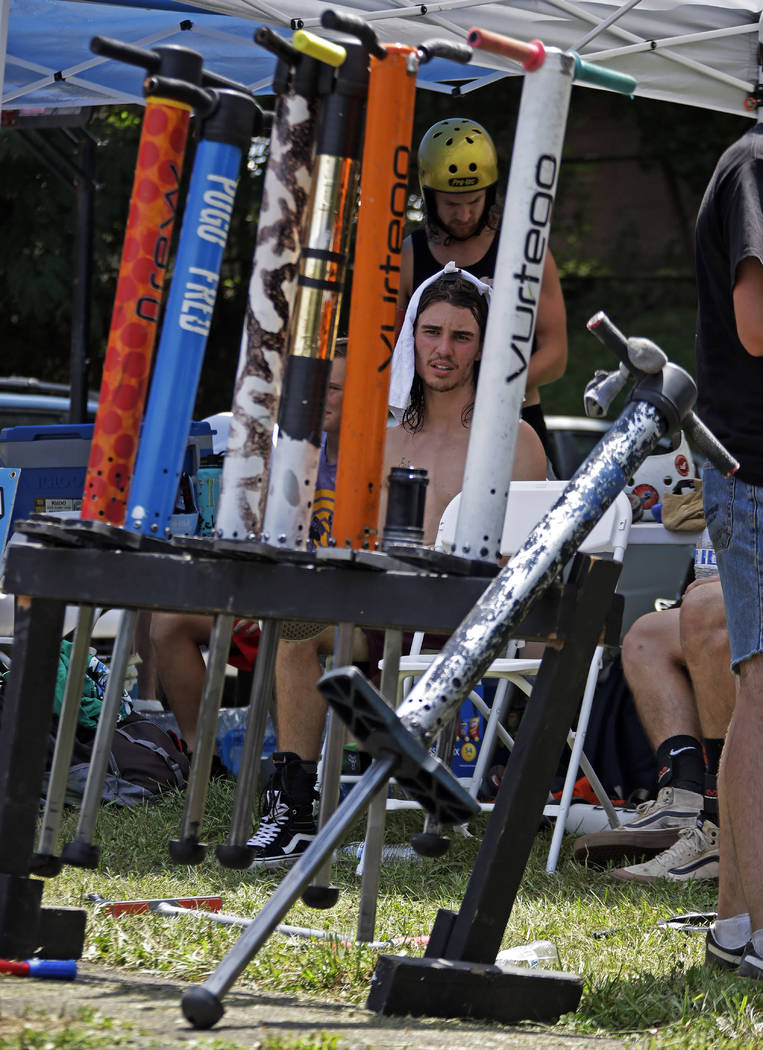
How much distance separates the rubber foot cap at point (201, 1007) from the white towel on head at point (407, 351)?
277 centimetres

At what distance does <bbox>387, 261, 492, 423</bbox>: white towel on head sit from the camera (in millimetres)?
4383

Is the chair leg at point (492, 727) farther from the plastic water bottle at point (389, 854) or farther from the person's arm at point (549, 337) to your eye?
the person's arm at point (549, 337)

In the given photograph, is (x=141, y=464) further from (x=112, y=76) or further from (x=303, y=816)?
(x=112, y=76)

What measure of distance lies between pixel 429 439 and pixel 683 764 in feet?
4.13

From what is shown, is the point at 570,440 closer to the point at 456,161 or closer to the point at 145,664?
the point at 145,664

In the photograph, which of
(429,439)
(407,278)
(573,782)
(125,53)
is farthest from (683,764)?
(125,53)

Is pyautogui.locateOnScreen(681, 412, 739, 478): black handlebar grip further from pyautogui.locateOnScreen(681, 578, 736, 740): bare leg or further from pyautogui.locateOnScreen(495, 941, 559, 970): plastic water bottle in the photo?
pyautogui.locateOnScreen(681, 578, 736, 740): bare leg

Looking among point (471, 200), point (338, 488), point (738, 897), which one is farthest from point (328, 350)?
point (471, 200)

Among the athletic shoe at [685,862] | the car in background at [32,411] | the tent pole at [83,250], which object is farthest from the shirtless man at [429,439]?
the tent pole at [83,250]

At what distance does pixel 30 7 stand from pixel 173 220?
15.7ft

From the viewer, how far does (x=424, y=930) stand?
287cm

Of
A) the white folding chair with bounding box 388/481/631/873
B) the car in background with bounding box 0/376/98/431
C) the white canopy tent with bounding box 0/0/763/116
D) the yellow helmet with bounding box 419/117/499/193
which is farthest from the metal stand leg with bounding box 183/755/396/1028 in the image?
the car in background with bounding box 0/376/98/431

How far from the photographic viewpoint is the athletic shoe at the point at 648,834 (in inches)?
151

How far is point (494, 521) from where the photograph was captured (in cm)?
209
